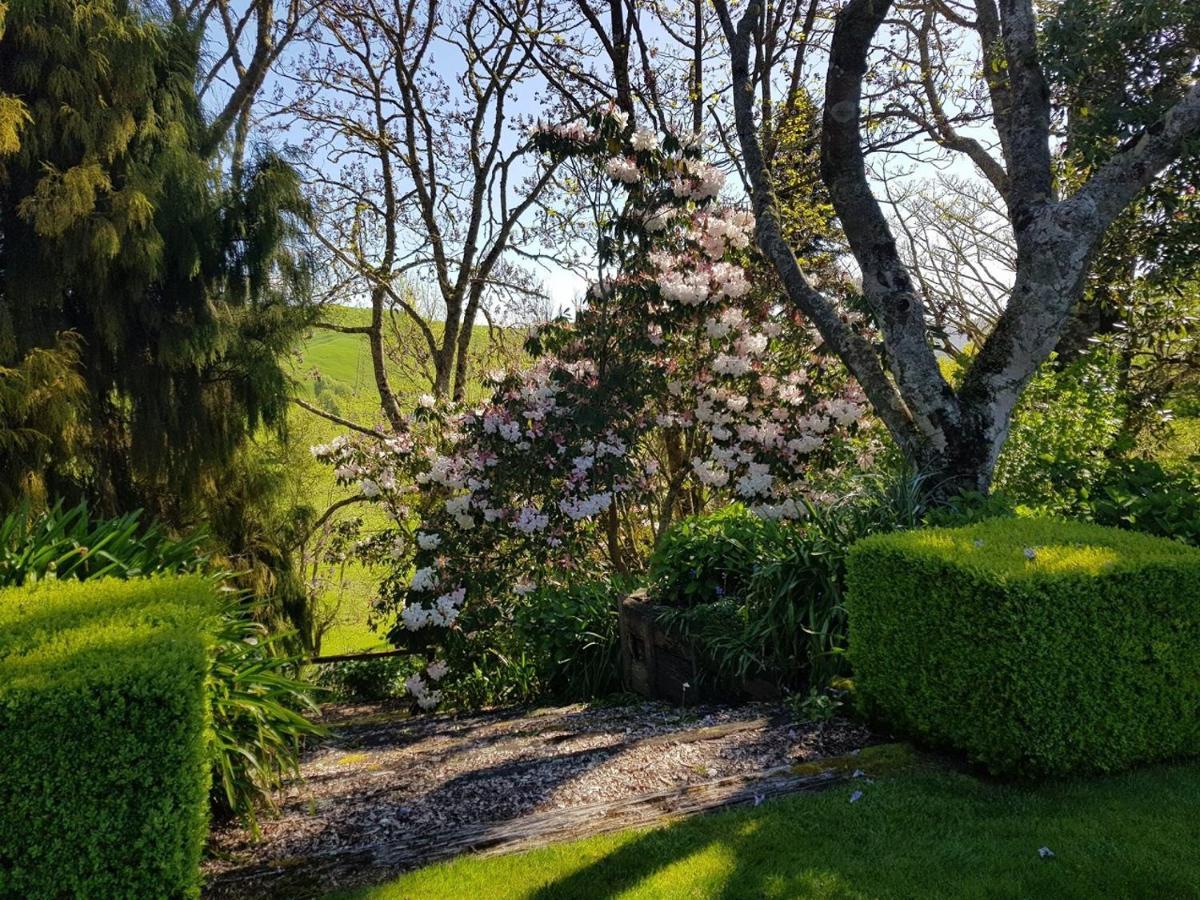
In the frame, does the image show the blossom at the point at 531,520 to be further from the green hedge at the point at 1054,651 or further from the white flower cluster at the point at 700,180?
the green hedge at the point at 1054,651

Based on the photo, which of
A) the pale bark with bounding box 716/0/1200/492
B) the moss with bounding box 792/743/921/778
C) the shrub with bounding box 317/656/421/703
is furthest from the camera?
the shrub with bounding box 317/656/421/703

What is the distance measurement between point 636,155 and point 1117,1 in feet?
10.4

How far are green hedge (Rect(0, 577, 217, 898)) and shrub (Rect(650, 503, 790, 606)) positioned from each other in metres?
3.57

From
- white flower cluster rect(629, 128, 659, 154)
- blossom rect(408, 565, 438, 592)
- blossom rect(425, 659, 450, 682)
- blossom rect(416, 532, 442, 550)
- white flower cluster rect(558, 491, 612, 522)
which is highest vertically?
white flower cluster rect(629, 128, 659, 154)

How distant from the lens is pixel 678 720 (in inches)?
179

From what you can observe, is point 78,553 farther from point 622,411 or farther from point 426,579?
point 622,411

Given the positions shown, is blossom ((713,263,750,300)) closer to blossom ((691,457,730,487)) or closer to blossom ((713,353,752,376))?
blossom ((713,353,752,376))

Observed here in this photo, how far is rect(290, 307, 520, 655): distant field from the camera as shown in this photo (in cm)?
1209

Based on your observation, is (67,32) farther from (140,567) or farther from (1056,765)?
(1056,765)

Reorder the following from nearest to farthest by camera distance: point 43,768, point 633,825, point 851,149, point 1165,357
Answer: point 43,768 → point 633,825 → point 851,149 → point 1165,357

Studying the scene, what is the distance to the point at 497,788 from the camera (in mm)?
3426

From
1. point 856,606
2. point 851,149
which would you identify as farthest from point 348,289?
point 856,606

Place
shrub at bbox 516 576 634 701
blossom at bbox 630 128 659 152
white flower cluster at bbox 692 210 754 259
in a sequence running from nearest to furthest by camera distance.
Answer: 1. blossom at bbox 630 128 659 152
2. shrub at bbox 516 576 634 701
3. white flower cluster at bbox 692 210 754 259

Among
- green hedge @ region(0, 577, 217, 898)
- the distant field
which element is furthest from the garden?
the distant field
